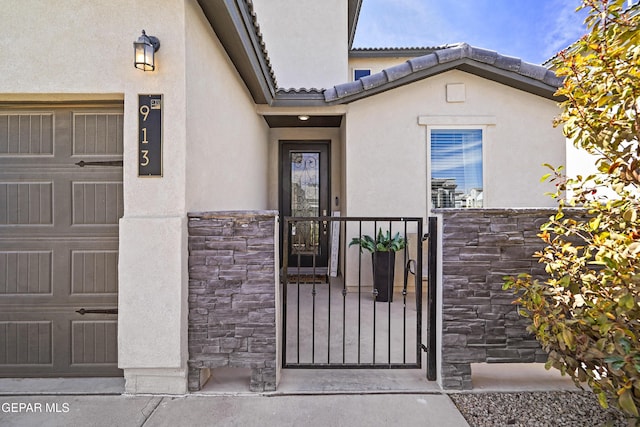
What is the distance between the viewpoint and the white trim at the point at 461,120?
4.96m

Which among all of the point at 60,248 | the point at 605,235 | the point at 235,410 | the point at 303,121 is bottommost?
the point at 235,410

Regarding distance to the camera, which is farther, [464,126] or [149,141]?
[464,126]

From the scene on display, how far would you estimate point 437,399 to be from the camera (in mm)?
2293

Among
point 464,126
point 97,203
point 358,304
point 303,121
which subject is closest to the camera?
point 97,203

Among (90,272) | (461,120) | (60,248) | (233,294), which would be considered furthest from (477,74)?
(60,248)

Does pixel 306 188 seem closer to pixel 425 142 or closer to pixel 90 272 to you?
pixel 425 142

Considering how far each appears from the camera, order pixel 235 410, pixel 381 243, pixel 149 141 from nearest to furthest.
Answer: pixel 235 410
pixel 149 141
pixel 381 243

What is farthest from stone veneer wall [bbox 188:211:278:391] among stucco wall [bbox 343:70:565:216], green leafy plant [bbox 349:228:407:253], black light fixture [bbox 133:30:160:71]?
stucco wall [bbox 343:70:565:216]

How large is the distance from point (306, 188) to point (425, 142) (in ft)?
8.29

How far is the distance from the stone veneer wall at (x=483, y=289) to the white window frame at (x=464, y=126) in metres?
2.58

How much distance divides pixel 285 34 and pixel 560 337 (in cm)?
710

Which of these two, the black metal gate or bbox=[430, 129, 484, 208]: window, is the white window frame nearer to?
bbox=[430, 129, 484, 208]: window

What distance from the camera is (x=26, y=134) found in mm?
2514

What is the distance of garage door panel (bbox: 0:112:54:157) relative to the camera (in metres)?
2.50
